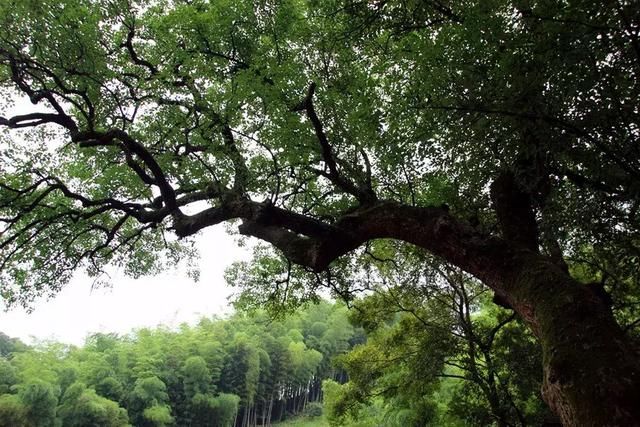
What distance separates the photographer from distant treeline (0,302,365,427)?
2339cm

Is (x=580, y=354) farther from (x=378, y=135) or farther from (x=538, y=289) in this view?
(x=378, y=135)

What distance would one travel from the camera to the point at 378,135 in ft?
17.1

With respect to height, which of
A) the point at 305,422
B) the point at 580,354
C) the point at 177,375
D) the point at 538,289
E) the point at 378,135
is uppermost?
the point at 378,135

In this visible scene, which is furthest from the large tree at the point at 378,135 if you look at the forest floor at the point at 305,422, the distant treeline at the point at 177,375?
the forest floor at the point at 305,422

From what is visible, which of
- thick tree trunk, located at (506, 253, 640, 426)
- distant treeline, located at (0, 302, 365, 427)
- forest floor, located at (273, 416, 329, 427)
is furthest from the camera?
forest floor, located at (273, 416, 329, 427)

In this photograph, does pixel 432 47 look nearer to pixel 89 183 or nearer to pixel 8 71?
pixel 8 71

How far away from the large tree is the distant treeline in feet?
46.2

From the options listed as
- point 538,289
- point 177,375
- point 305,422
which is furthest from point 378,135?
point 305,422

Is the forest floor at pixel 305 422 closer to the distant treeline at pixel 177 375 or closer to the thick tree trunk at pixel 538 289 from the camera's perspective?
the distant treeline at pixel 177 375

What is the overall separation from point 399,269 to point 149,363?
2871cm

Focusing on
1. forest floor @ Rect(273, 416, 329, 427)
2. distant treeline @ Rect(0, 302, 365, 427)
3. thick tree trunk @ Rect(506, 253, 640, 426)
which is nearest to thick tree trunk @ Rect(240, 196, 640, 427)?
thick tree trunk @ Rect(506, 253, 640, 426)

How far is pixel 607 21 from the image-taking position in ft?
7.95

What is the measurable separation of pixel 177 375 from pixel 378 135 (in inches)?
1252

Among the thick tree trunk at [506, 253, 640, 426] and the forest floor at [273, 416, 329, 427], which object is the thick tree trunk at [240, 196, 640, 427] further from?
the forest floor at [273, 416, 329, 427]
